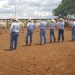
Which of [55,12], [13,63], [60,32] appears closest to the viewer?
[13,63]

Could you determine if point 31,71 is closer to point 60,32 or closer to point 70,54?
point 70,54

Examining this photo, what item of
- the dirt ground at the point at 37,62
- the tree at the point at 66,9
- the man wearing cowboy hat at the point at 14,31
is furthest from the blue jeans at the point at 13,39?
the tree at the point at 66,9

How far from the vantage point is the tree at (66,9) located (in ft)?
245

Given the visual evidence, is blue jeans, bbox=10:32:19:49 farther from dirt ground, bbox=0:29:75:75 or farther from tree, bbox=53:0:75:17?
tree, bbox=53:0:75:17

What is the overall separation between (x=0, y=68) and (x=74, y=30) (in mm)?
12999

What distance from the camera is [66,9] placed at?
76562 mm

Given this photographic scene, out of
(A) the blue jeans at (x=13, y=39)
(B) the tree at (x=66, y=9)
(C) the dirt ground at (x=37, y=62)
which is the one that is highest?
(B) the tree at (x=66, y=9)

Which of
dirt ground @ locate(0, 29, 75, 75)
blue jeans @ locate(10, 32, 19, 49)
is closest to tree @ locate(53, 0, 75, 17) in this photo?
blue jeans @ locate(10, 32, 19, 49)

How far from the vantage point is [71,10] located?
7444cm

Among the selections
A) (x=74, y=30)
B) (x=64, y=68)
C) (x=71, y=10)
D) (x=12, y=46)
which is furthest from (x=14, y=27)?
(x=71, y=10)

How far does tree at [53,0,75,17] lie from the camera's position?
7469 centimetres

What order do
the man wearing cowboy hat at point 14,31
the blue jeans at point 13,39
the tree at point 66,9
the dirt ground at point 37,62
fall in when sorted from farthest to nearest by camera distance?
the tree at point 66,9, the blue jeans at point 13,39, the man wearing cowboy hat at point 14,31, the dirt ground at point 37,62

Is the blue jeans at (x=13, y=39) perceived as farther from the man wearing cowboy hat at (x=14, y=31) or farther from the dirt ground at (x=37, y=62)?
the dirt ground at (x=37, y=62)

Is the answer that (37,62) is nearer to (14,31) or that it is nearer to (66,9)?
(14,31)
